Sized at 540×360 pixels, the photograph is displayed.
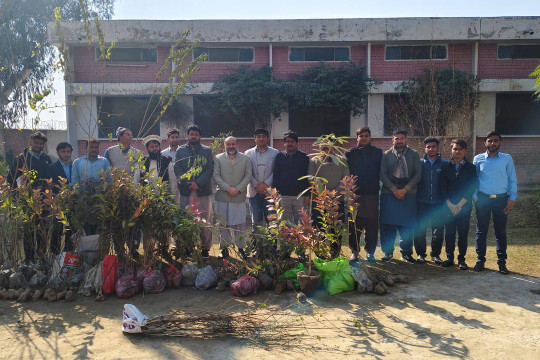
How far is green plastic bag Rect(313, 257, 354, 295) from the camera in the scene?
4.33m

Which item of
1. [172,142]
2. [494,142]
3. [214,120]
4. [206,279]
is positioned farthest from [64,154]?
[214,120]

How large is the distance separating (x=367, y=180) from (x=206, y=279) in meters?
2.46

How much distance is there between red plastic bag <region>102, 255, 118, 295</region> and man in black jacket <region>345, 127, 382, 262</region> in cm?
290

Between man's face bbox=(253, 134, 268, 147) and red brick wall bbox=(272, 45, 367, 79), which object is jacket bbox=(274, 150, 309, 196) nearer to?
man's face bbox=(253, 134, 268, 147)

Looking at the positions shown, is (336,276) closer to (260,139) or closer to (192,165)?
(260,139)

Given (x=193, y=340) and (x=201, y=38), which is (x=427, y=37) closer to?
(x=201, y=38)

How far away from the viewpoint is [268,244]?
4613mm

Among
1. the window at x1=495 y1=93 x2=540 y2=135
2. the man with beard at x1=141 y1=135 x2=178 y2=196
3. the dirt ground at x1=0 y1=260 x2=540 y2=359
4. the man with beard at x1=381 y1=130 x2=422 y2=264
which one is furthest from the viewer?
the window at x1=495 y1=93 x2=540 y2=135

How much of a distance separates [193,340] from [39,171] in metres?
3.40

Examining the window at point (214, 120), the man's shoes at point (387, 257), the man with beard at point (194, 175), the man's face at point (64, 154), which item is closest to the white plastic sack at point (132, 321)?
the man with beard at point (194, 175)

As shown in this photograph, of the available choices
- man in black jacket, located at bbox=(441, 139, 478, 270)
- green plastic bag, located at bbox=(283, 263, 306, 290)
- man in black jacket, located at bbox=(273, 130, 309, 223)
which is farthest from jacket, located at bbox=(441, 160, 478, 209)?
green plastic bag, located at bbox=(283, 263, 306, 290)

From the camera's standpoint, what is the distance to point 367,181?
5566mm

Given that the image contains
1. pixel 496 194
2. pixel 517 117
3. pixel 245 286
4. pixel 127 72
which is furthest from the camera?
pixel 517 117

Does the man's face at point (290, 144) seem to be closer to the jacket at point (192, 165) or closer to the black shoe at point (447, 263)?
the jacket at point (192, 165)
